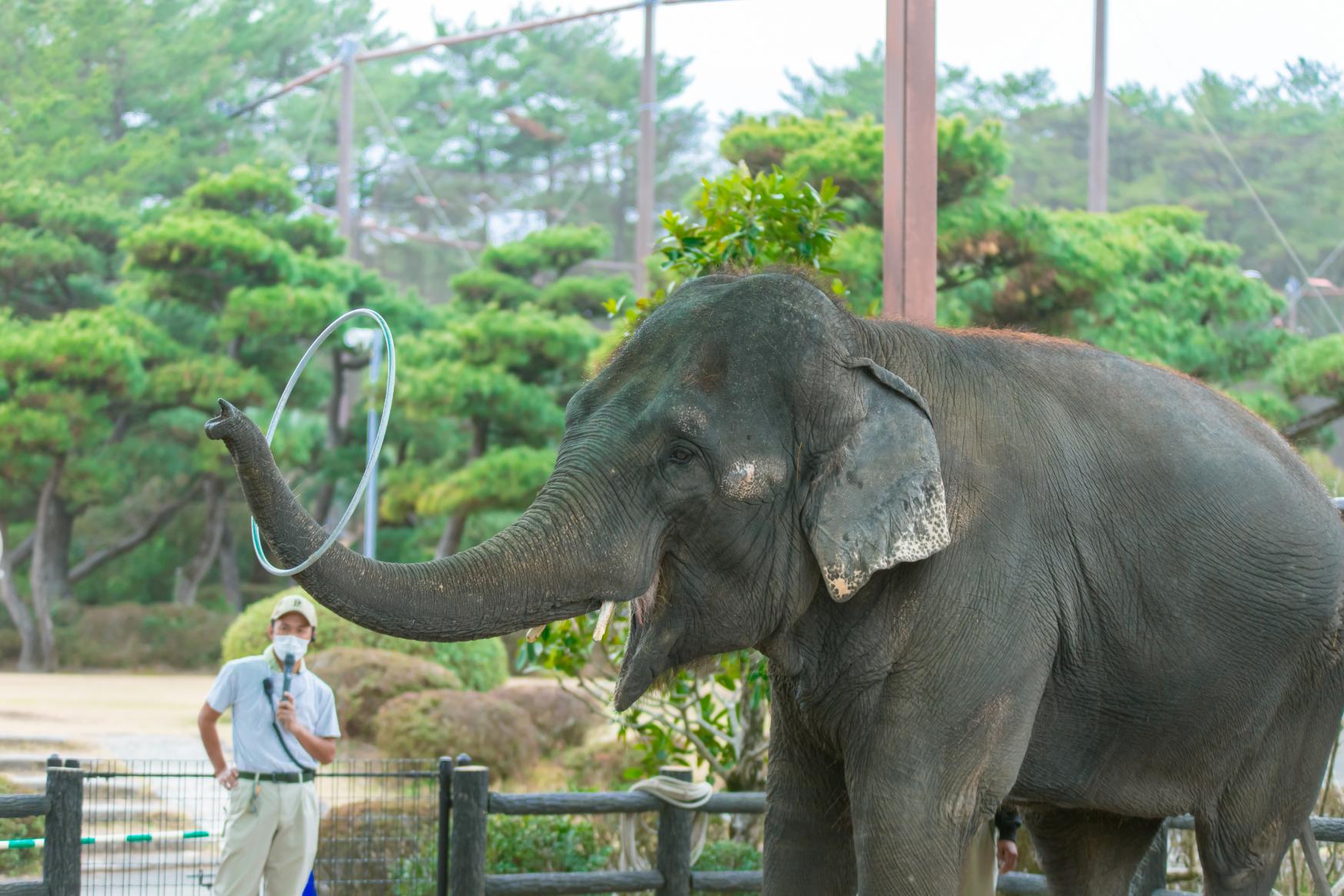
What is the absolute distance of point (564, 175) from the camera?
42250mm

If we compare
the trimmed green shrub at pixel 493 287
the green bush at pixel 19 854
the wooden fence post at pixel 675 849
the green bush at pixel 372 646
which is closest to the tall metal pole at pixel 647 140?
the trimmed green shrub at pixel 493 287

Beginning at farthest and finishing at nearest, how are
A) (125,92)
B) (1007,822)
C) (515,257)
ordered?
(125,92), (515,257), (1007,822)

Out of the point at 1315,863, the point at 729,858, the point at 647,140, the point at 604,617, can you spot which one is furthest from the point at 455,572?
the point at 647,140

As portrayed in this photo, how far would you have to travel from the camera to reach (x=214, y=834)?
23.1 feet

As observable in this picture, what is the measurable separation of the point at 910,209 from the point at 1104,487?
271 centimetres

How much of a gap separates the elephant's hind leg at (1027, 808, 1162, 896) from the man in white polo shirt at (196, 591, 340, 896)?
10.3ft

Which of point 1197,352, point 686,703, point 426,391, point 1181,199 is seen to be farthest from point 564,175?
point 686,703

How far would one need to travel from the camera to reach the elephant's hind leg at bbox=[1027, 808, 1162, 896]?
11.1 ft

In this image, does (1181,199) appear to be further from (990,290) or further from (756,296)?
(756,296)

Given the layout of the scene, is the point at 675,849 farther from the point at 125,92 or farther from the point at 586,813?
the point at 125,92

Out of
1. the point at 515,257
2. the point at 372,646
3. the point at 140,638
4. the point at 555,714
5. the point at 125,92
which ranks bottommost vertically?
the point at 555,714

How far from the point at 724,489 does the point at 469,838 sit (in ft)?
12.3

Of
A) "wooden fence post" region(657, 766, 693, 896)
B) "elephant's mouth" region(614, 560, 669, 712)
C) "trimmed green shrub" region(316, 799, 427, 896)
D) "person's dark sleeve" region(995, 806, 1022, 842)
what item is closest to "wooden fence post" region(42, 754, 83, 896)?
"trimmed green shrub" region(316, 799, 427, 896)

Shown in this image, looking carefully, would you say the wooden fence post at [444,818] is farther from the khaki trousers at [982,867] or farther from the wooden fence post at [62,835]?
the khaki trousers at [982,867]
